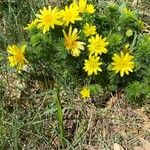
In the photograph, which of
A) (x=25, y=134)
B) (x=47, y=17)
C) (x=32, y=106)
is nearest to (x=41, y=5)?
(x=47, y=17)

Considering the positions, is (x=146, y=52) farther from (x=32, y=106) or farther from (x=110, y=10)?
(x=32, y=106)

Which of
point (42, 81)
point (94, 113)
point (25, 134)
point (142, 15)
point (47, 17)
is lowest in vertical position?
point (25, 134)

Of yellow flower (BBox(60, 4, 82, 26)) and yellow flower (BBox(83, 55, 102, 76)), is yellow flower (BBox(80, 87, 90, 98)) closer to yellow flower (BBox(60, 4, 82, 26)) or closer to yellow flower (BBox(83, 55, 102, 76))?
yellow flower (BBox(83, 55, 102, 76))

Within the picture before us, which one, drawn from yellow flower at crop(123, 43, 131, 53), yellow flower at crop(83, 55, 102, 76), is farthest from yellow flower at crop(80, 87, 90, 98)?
yellow flower at crop(123, 43, 131, 53)

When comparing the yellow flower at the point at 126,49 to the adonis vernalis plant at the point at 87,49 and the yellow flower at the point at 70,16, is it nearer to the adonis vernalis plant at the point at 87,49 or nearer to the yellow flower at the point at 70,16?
the adonis vernalis plant at the point at 87,49

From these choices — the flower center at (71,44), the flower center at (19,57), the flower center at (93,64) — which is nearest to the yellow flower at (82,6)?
the flower center at (71,44)

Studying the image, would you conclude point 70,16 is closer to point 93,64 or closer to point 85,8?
point 85,8
